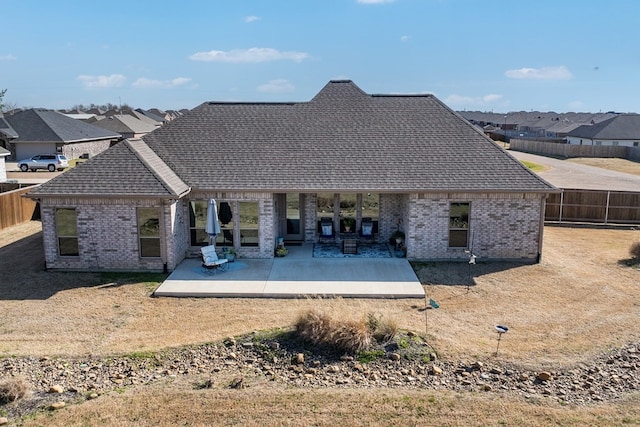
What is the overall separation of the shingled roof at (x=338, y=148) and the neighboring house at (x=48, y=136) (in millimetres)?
34211

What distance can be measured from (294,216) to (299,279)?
477 centimetres

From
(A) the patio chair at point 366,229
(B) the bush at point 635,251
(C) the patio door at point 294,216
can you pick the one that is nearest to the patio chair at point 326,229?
(C) the patio door at point 294,216

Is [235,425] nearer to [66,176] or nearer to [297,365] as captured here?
[297,365]

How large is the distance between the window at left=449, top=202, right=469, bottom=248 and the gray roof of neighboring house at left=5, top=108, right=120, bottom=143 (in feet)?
141

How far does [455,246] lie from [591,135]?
60.2 metres

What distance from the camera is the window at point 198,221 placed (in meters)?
18.1

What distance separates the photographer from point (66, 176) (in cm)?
1683

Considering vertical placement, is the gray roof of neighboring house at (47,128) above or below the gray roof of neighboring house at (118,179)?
above

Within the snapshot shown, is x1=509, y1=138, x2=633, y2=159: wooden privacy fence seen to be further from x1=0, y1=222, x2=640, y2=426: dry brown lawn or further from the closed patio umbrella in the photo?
the closed patio umbrella

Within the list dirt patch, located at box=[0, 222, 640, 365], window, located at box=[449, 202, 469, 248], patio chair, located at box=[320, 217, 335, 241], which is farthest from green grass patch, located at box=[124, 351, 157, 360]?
window, located at box=[449, 202, 469, 248]

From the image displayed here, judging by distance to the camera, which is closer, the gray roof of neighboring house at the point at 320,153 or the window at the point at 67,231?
the window at the point at 67,231

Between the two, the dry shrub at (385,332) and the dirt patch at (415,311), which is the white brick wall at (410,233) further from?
the dry shrub at (385,332)

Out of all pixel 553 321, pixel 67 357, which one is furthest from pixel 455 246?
pixel 67 357

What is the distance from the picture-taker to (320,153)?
19.4 metres
